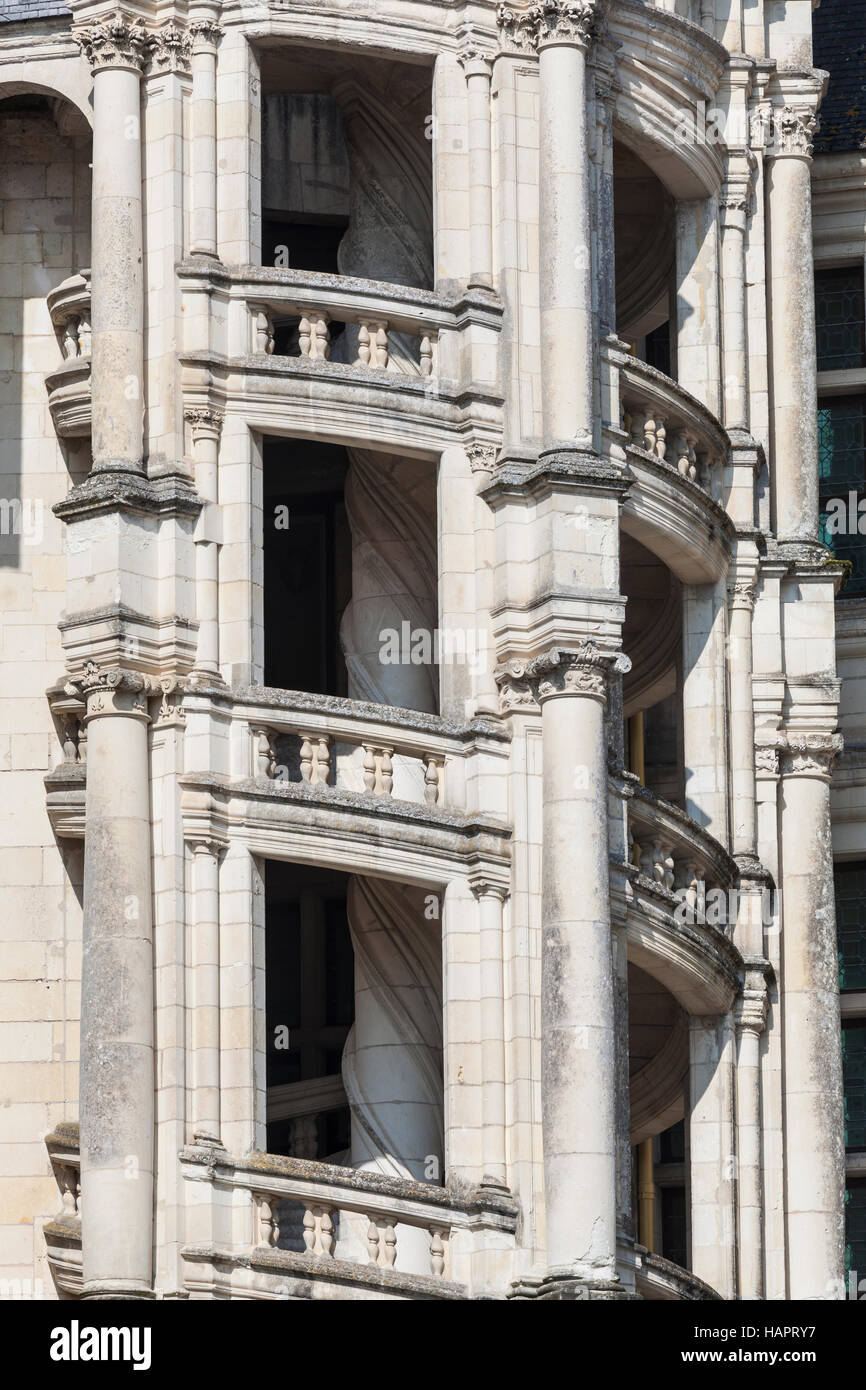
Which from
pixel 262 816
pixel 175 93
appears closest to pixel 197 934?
pixel 262 816

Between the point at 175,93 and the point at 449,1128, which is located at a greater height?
the point at 175,93

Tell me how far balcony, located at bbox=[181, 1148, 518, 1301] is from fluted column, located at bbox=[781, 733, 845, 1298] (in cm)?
512

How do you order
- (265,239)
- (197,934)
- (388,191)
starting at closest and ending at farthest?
(197,934) → (388,191) → (265,239)

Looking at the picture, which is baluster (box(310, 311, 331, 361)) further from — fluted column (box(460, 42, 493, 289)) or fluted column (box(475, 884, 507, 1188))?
fluted column (box(475, 884, 507, 1188))

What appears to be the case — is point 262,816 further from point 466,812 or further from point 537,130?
point 537,130

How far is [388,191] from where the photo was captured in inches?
1679

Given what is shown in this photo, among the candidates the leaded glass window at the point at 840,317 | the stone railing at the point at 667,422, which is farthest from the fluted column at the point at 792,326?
the leaded glass window at the point at 840,317

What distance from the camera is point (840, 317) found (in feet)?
159

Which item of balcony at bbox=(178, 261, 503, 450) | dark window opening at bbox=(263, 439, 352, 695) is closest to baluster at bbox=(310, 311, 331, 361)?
balcony at bbox=(178, 261, 503, 450)

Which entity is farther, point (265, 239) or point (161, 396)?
point (265, 239)

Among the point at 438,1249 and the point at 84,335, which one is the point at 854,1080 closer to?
the point at 438,1249

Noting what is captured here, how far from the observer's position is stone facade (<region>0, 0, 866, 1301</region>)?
38500mm

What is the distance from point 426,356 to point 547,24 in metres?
2.95

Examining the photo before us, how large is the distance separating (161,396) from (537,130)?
3986mm
